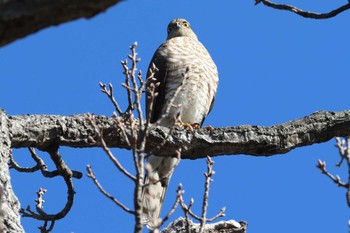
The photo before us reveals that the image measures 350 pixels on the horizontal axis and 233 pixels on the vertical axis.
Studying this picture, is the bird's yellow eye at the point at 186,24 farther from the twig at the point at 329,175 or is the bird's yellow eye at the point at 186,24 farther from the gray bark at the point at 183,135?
the twig at the point at 329,175

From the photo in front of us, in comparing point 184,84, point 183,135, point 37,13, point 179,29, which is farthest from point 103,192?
point 179,29

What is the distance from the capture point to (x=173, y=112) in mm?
7164

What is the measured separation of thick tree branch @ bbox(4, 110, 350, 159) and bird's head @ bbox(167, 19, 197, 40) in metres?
4.55

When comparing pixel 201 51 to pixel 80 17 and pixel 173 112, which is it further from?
pixel 80 17

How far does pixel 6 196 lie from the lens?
3.75 metres

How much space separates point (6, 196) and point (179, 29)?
6062 millimetres

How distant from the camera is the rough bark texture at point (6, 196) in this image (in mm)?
3539

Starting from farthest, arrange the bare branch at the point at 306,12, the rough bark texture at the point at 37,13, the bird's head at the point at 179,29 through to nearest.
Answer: the bird's head at the point at 179,29 → the bare branch at the point at 306,12 → the rough bark texture at the point at 37,13

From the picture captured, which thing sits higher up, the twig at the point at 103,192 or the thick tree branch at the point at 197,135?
the thick tree branch at the point at 197,135

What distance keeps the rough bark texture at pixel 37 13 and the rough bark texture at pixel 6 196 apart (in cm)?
148

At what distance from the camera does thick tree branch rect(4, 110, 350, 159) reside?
4336mm

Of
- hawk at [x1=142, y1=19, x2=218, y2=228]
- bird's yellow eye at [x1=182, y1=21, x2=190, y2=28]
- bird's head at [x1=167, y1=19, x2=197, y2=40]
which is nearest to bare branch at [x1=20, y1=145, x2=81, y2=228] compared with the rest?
hawk at [x1=142, y1=19, x2=218, y2=228]

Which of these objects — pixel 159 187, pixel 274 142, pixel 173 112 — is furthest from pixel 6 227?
pixel 173 112

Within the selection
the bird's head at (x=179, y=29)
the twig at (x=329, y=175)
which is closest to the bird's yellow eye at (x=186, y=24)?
the bird's head at (x=179, y=29)
